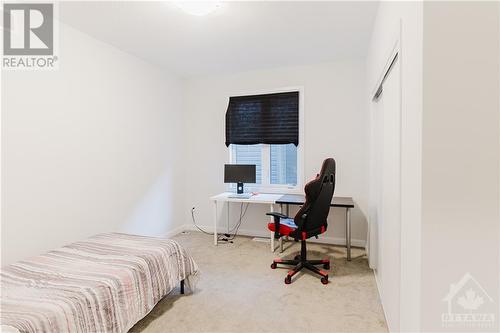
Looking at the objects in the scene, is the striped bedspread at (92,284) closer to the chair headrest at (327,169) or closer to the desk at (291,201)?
the desk at (291,201)

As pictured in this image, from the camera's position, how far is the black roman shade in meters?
3.98

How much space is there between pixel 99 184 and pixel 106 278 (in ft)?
5.15

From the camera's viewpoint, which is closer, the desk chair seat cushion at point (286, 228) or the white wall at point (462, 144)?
the white wall at point (462, 144)

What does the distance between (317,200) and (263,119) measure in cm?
191

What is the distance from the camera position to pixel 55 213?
100 inches

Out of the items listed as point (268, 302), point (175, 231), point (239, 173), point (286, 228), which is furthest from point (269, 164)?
point (268, 302)

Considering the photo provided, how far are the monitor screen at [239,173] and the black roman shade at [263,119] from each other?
0.46 meters

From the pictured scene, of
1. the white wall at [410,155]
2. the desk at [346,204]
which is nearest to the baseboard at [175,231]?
the desk at [346,204]

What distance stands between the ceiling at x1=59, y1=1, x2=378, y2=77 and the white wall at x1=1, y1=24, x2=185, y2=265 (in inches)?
12.9

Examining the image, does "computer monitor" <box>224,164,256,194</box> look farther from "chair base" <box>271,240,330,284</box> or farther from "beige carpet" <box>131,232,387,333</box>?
"chair base" <box>271,240,330,284</box>

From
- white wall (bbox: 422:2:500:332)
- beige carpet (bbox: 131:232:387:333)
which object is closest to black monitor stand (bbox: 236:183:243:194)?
beige carpet (bbox: 131:232:387:333)

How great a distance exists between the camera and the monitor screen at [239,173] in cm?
398

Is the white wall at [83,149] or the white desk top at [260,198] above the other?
the white wall at [83,149]

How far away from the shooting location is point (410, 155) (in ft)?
4.19
